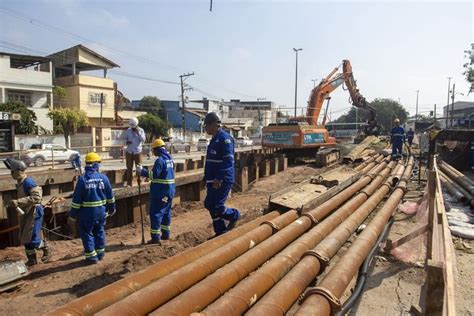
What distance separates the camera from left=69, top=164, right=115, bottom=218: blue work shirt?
16.8ft

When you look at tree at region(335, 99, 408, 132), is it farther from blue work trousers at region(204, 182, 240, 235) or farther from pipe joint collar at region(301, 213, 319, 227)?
blue work trousers at region(204, 182, 240, 235)

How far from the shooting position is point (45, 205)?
7363 millimetres

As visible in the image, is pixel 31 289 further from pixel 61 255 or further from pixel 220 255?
pixel 220 255

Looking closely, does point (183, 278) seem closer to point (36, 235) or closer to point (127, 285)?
point (127, 285)

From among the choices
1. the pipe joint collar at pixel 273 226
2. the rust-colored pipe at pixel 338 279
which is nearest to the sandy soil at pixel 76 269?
the pipe joint collar at pixel 273 226

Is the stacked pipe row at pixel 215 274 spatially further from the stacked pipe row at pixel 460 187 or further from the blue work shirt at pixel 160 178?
the stacked pipe row at pixel 460 187

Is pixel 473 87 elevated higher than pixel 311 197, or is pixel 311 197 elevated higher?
pixel 473 87

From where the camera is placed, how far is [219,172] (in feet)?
17.8

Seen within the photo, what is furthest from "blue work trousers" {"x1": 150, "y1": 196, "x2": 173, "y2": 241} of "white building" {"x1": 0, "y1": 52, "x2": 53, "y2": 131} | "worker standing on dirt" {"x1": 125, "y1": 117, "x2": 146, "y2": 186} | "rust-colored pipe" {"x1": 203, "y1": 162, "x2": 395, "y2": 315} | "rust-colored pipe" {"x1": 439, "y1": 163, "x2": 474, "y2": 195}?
"white building" {"x1": 0, "y1": 52, "x2": 53, "y2": 131}

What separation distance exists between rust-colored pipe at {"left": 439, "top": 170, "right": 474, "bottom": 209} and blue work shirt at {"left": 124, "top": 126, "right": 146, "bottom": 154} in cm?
722

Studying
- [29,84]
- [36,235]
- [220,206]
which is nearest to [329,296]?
[220,206]

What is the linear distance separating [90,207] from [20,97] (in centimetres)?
3451

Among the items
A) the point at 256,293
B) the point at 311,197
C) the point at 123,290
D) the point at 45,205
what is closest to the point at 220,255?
the point at 256,293

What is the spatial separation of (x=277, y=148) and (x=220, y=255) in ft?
48.7
